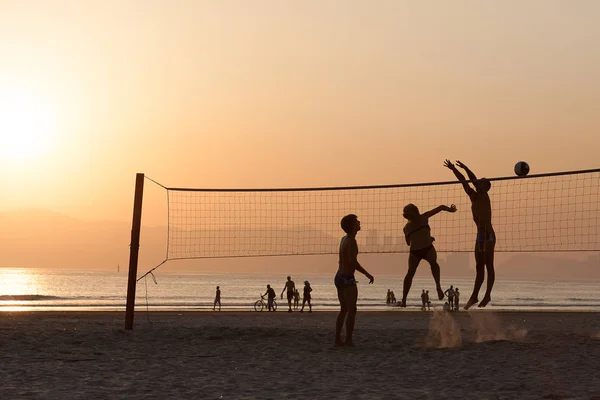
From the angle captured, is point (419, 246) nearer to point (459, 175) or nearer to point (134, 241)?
point (459, 175)

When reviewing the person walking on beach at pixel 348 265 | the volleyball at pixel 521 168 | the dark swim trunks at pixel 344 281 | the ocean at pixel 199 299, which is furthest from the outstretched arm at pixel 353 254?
the ocean at pixel 199 299

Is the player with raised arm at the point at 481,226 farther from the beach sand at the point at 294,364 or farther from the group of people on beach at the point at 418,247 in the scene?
the beach sand at the point at 294,364

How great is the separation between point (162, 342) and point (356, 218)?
358 cm

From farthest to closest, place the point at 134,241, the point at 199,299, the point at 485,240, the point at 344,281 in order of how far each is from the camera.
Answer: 1. the point at 199,299
2. the point at 134,241
3. the point at 485,240
4. the point at 344,281

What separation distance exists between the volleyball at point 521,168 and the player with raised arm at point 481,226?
1164 millimetres

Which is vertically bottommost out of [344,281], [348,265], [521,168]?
[344,281]

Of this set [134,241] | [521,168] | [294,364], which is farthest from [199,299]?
[294,364]

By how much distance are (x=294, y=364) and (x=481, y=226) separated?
160 inches

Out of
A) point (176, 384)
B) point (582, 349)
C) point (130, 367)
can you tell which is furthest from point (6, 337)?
point (582, 349)

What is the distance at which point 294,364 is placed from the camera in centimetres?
1043

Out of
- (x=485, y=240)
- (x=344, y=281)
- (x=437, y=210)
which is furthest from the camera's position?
(x=485, y=240)

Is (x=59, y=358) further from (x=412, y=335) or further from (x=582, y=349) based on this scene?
(x=582, y=349)

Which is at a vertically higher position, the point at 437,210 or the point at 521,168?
the point at 521,168

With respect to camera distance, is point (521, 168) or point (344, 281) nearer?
point (344, 281)
